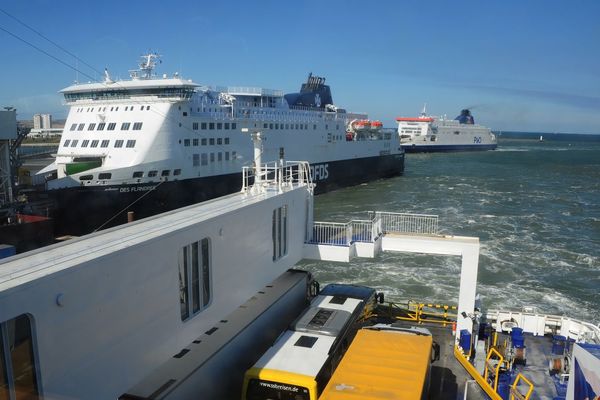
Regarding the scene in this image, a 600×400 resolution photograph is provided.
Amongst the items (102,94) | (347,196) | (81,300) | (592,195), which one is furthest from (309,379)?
(592,195)

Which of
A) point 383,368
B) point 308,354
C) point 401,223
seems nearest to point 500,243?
point 401,223

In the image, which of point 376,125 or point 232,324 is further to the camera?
point 376,125

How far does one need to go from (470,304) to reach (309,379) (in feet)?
13.9

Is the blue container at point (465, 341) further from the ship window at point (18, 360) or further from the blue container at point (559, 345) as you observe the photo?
the ship window at point (18, 360)

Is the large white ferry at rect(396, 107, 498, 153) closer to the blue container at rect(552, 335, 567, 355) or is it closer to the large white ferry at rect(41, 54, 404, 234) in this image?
the large white ferry at rect(41, 54, 404, 234)

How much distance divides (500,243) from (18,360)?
19.5 meters

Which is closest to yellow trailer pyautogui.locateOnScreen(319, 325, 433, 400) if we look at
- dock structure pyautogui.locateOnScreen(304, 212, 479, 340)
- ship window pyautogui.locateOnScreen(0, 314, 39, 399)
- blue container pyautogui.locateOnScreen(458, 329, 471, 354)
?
blue container pyautogui.locateOnScreen(458, 329, 471, 354)

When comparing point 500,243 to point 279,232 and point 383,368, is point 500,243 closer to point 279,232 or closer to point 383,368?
point 279,232

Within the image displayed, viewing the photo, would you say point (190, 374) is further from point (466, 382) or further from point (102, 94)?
point (102, 94)

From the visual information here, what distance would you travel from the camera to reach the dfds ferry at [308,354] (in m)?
5.71

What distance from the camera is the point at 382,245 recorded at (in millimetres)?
9867

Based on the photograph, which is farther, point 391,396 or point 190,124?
point 190,124

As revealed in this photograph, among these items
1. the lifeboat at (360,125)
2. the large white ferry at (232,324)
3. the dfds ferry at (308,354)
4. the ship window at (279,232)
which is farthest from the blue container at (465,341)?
the lifeboat at (360,125)

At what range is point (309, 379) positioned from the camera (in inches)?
221
